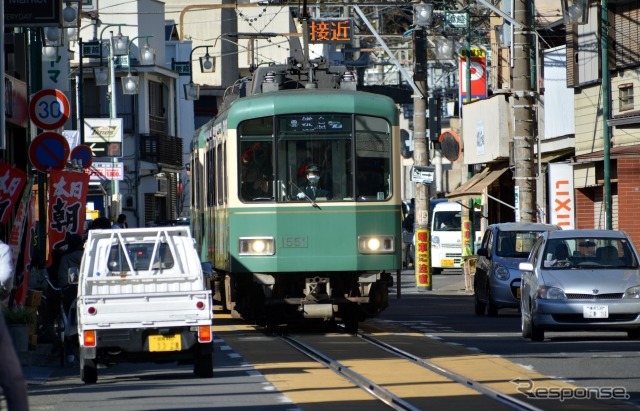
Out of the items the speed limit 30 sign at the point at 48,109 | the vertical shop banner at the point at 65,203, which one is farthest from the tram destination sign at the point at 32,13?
the vertical shop banner at the point at 65,203

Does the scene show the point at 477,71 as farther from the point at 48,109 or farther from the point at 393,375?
the point at 393,375

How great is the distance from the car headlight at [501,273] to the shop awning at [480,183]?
1375cm

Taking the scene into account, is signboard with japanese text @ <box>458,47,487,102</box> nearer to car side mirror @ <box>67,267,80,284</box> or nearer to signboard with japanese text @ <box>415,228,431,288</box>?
signboard with japanese text @ <box>415,228,431,288</box>

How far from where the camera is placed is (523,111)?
3048 cm

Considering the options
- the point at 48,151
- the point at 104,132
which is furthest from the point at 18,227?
the point at 104,132

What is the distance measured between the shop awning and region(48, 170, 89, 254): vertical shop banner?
61.6 feet

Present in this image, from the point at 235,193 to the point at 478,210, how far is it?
99.2 ft

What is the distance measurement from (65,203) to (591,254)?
27.4 feet

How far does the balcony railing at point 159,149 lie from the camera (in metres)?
66.4

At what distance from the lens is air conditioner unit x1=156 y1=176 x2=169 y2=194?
228 feet

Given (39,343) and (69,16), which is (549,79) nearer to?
(69,16)

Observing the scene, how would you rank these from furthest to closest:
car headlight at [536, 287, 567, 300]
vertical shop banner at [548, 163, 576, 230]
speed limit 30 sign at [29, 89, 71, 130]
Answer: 1. vertical shop banner at [548, 163, 576, 230]
2. speed limit 30 sign at [29, 89, 71, 130]
3. car headlight at [536, 287, 567, 300]

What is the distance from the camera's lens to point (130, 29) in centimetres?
6825

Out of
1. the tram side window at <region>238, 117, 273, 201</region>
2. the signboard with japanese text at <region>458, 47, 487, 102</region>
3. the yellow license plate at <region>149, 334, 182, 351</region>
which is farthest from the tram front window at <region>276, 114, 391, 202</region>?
the signboard with japanese text at <region>458, 47, 487, 102</region>
